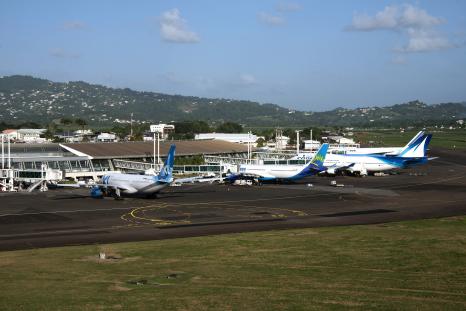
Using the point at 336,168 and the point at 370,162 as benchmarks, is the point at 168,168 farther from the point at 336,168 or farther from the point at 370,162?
the point at 370,162

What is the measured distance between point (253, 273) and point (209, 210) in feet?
110

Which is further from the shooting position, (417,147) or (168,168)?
(417,147)

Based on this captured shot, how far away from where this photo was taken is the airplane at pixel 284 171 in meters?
102

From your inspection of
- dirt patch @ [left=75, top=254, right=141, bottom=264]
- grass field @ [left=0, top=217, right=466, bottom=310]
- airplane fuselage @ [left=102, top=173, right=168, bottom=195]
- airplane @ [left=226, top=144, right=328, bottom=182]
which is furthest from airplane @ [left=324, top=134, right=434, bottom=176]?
dirt patch @ [left=75, top=254, right=141, bottom=264]

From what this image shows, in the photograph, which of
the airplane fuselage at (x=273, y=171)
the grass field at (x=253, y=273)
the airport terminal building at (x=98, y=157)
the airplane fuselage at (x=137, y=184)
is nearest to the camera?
the grass field at (x=253, y=273)

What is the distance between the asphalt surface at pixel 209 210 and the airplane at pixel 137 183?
134cm

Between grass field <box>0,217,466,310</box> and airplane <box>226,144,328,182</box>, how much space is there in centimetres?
4967

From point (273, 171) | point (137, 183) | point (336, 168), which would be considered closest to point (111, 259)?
point (137, 183)

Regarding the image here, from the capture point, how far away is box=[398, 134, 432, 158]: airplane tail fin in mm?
124500

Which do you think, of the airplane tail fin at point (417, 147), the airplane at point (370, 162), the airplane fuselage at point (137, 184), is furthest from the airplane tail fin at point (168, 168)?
the airplane tail fin at point (417, 147)

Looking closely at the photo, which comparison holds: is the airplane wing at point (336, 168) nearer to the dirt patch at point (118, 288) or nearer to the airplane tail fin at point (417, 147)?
the airplane tail fin at point (417, 147)

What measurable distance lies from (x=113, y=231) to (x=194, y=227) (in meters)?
7.17

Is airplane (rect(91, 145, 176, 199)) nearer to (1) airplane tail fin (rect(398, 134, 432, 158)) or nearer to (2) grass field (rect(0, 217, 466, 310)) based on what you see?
(2) grass field (rect(0, 217, 466, 310))

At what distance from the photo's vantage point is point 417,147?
125625 mm
